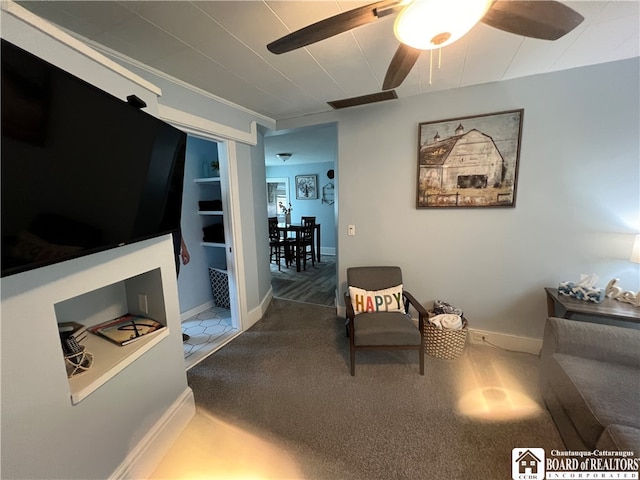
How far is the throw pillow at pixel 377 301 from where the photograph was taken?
232cm

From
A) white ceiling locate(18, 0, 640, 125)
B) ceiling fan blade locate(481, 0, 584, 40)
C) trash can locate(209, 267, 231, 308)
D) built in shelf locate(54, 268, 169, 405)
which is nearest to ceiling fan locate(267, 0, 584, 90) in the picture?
ceiling fan blade locate(481, 0, 584, 40)

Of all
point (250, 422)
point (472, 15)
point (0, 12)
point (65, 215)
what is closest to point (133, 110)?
point (0, 12)

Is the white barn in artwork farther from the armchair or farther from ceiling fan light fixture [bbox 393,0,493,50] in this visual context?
ceiling fan light fixture [bbox 393,0,493,50]

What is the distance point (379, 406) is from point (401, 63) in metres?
2.14

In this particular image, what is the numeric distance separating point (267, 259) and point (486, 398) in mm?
2740

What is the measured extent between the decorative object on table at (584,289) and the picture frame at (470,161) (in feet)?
2.47

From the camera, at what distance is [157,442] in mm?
1395

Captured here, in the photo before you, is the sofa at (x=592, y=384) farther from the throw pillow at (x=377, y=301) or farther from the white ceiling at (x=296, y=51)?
the white ceiling at (x=296, y=51)

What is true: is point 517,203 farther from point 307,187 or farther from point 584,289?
point 307,187

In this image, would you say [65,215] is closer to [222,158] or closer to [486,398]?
[222,158]

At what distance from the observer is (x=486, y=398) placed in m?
1.77

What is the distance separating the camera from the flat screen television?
2.32 ft

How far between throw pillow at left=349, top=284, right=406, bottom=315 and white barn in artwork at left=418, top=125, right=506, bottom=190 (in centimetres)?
109
